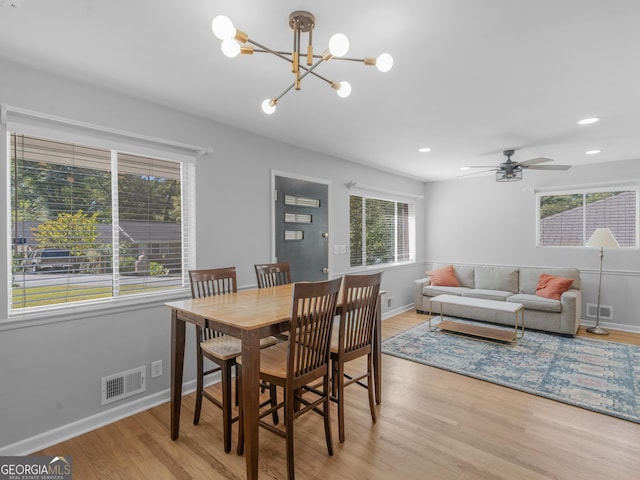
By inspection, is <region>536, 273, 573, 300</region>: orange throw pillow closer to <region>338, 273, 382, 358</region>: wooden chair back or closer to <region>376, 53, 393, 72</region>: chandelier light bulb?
<region>338, 273, 382, 358</region>: wooden chair back

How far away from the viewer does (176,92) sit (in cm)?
255

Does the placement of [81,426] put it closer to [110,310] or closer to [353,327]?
[110,310]

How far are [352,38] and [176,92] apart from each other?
1463 mm

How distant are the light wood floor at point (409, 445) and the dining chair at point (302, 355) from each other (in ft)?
0.63

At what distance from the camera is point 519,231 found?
5.61 metres

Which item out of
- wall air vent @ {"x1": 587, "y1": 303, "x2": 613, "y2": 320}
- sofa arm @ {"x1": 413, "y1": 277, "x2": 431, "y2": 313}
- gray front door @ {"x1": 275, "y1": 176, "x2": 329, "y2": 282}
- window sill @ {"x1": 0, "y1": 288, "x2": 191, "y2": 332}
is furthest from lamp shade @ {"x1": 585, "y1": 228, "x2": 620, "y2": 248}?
window sill @ {"x1": 0, "y1": 288, "x2": 191, "y2": 332}

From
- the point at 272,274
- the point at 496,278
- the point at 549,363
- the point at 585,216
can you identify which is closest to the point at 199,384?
the point at 272,274

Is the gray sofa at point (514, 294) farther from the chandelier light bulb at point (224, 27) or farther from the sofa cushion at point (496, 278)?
the chandelier light bulb at point (224, 27)

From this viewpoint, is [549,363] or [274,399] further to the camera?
[549,363]

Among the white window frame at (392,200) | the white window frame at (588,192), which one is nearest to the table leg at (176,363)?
the white window frame at (392,200)

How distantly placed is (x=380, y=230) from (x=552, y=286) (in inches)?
102

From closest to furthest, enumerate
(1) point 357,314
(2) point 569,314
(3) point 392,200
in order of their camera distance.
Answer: (1) point 357,314
(2) point 569,314
(3) point 392,200

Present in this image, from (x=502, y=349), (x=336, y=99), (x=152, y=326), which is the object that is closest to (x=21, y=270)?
(x=152, y=326)

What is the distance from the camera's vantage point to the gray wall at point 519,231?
477 centimetres
